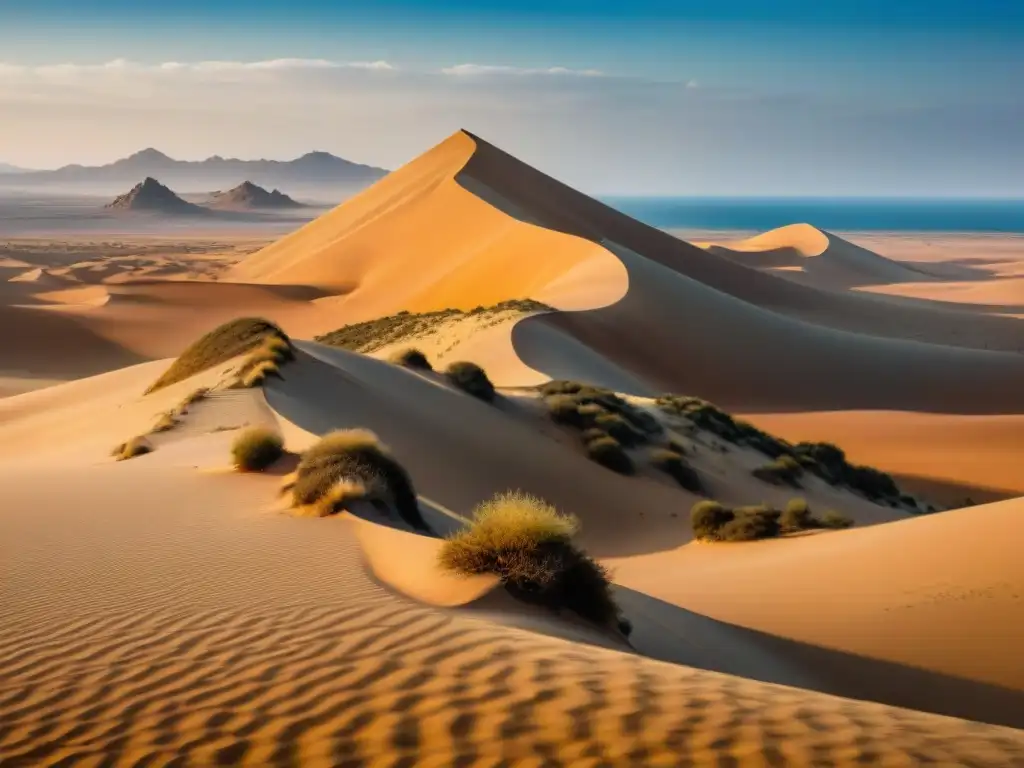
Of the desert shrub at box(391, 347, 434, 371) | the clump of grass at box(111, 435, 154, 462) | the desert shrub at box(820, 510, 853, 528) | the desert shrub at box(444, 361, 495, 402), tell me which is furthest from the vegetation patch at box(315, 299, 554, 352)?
the desert shrub at box(820, 510, 853, 528)

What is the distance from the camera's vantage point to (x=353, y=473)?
9.49m

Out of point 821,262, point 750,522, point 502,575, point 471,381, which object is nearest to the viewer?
point 502,575

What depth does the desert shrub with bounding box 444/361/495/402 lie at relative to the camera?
17781 mm

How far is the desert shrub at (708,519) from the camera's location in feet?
41.2

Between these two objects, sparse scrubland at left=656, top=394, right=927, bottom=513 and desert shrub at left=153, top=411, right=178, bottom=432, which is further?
sparse scrubland at left=656, top=394, right=927, bottom=513

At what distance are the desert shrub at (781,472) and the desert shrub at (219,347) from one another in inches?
371

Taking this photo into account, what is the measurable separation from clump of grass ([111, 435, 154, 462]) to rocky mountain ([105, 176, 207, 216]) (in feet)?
526

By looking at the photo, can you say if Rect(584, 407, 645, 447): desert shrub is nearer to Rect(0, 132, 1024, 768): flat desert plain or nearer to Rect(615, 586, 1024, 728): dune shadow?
Rect(0, 132, 1024, 768): flat desert plain

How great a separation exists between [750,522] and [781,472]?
18.1ft

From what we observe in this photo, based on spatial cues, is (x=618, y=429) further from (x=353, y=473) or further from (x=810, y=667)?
(x=810, y=667)

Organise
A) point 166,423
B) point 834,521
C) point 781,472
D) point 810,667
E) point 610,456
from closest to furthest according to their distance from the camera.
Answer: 1. point 810,667
2. point 834,521
3. point 166,423
4. point 610,456
5. point 781,472

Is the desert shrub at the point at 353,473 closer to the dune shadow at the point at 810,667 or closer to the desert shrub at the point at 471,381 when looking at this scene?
the dune shadow at the point at 810,667

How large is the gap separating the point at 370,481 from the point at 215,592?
3.37 meters

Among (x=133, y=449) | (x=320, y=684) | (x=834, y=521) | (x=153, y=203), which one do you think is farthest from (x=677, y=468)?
(x=153, y=203)
